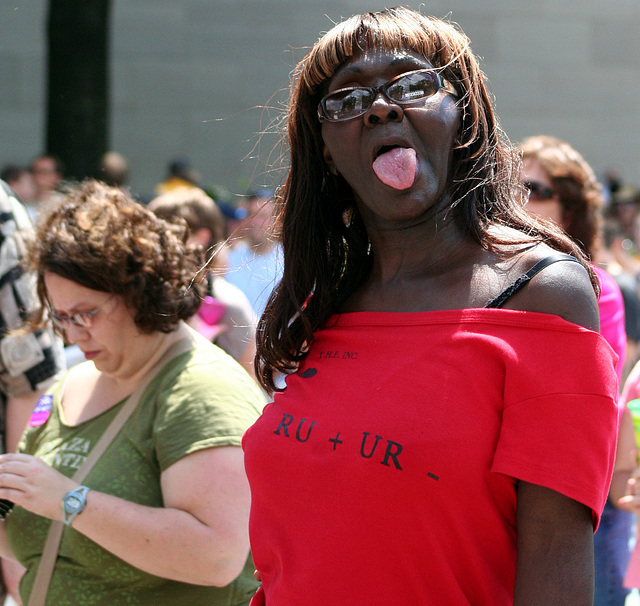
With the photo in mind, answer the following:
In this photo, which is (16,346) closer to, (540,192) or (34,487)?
(34,487)

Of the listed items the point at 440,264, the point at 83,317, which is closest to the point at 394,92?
the point at 440,264

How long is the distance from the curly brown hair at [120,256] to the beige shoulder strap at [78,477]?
0.21 meters

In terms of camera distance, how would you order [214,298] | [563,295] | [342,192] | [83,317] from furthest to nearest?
[214,298]
[83,317]
[342,192]
[563,295]

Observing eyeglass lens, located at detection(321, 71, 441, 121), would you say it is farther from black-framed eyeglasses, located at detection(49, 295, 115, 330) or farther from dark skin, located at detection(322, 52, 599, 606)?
black-framed eyeglasses, located at detection(49, 295, 115, 330)

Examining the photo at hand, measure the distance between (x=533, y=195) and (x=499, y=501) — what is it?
2181 millimetres

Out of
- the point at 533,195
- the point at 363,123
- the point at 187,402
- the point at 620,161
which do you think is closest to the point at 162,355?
the point at 187,402

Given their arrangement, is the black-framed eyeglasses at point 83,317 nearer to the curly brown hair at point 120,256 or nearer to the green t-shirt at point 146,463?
the curly brown hair at point 120,256

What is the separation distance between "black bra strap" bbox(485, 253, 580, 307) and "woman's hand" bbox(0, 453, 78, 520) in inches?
54.1

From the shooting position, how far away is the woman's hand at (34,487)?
2.29 meters

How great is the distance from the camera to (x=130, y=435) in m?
2.42

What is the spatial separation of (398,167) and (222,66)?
13.1 meters

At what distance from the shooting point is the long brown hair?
1.65m

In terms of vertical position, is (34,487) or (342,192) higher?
(342,192)

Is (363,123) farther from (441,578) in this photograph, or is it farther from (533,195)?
(533,195)
